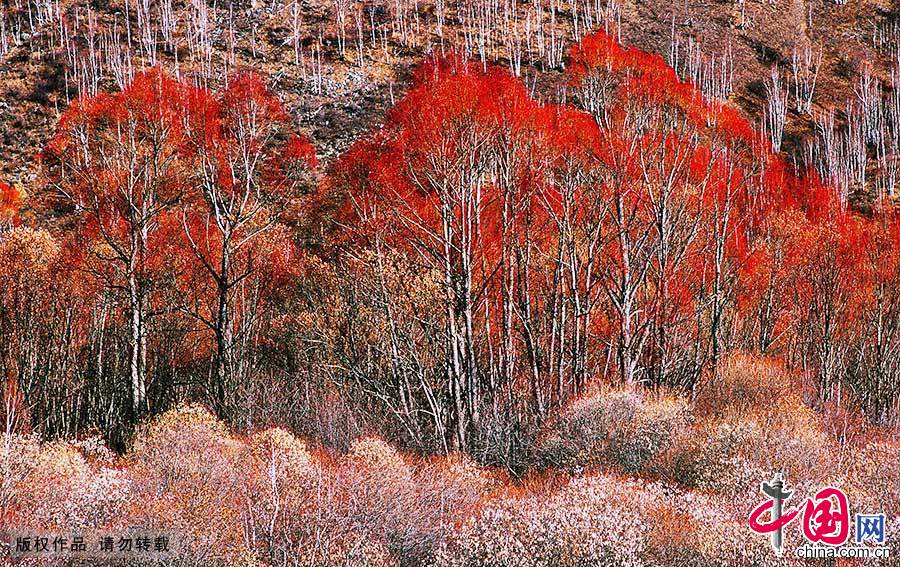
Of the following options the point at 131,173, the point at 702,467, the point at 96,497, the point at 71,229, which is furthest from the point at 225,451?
the point at 71,229

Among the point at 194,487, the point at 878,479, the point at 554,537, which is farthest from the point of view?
the point at 194,487

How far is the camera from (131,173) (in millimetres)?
20516

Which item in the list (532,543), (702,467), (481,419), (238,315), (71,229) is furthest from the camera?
(71,229)

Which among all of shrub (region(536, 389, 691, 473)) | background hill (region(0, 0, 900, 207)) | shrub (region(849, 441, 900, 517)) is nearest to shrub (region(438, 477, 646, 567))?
shrub (region(849, 441, 900, 517))

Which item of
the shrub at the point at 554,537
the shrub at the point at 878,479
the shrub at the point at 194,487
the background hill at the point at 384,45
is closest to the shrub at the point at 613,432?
the shrub at the point at 878,479

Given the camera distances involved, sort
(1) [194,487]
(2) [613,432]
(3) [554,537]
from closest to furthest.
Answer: (3) [554,537], (1) [194,487], (2) [613,432]

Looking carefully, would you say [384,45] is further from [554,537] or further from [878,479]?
[554,537]

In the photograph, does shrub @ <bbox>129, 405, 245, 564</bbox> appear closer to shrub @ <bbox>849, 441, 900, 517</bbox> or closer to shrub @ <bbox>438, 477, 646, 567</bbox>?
shrub @ <bbox>438, 477, 646, 567</bbox>

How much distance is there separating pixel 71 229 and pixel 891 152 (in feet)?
183

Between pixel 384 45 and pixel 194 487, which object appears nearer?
pixel 194 487

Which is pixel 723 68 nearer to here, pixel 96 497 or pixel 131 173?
pixel 131 173

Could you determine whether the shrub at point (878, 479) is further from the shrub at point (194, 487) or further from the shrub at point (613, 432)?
the shrub at point (194, 487)

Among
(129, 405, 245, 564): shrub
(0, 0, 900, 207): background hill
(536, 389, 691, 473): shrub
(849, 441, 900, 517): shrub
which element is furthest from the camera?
(0, 0, 900, 207): background hill

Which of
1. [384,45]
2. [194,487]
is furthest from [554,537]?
[384,45]
